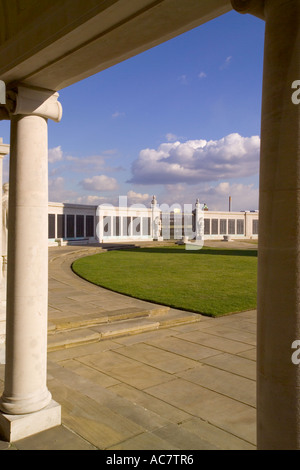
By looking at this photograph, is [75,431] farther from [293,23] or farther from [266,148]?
[293,23]

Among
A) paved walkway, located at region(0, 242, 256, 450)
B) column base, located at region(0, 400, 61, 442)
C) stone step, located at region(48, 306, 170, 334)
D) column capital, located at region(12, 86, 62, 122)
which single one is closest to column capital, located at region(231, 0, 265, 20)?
column capital, located at region(12, 86, 62, 122)

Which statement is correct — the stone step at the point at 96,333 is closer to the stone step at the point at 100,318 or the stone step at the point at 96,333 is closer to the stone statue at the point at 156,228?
the stone step at the point at 100,318

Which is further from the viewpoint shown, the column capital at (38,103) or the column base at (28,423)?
the column capital at (38,103)

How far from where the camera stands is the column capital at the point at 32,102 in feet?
11.7

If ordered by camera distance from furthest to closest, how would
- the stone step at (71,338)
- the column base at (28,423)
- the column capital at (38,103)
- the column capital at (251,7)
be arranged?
the stone step at (71,338) → the column capital at (38,103) → the column base at (28,423) → the column capital at (251,7)

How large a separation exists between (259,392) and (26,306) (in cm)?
245

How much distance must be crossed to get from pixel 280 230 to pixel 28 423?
2.96m

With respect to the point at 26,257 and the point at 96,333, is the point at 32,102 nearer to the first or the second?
the point at 26,257

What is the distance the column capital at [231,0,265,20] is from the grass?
7.82 meters

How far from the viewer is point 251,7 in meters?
2.01

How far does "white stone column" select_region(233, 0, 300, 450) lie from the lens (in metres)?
1.82

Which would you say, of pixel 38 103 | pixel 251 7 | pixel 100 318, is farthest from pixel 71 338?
pixel 251 7

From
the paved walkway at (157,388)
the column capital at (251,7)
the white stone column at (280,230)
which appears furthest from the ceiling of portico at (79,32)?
the paved walkway at (157,388)

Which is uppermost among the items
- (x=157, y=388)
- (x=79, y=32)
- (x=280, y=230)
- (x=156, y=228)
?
(x=79, y=32)
